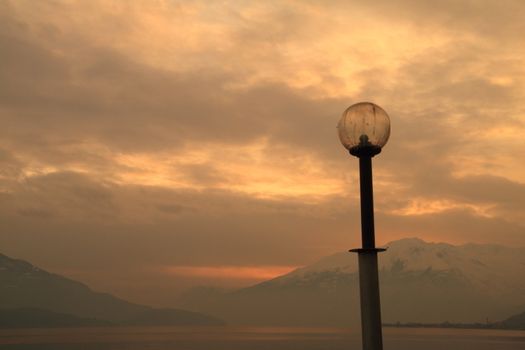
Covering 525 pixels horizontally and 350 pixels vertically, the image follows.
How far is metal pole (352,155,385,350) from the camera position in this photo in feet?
19.0

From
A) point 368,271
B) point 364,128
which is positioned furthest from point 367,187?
point 368,271

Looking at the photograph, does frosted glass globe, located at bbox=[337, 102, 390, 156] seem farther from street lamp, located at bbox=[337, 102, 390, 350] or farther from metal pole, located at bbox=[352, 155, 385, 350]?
metal pole, located at bbox=[352, 155, 385, 350]

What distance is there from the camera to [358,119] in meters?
6.09

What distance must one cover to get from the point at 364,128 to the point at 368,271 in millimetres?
1442

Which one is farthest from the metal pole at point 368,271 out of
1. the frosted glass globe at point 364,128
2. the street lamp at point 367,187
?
the frosted glass globe at point 364,128

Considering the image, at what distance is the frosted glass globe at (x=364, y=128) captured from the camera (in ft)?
19.9

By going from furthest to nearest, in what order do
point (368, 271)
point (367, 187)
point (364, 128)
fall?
point (367, 187), point (364, 128), point (368, 271)

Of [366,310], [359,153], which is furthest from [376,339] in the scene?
[359,153]

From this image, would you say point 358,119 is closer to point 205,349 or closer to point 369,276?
point 369,276

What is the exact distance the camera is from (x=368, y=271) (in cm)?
594

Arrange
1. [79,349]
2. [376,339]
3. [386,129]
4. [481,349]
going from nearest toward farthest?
[376,339]
[386,129]
[79,349]
[481,349]

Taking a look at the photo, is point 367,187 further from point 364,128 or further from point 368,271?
point 368,271

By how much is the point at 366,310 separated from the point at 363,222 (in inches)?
35.5

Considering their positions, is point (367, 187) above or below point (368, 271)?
above
